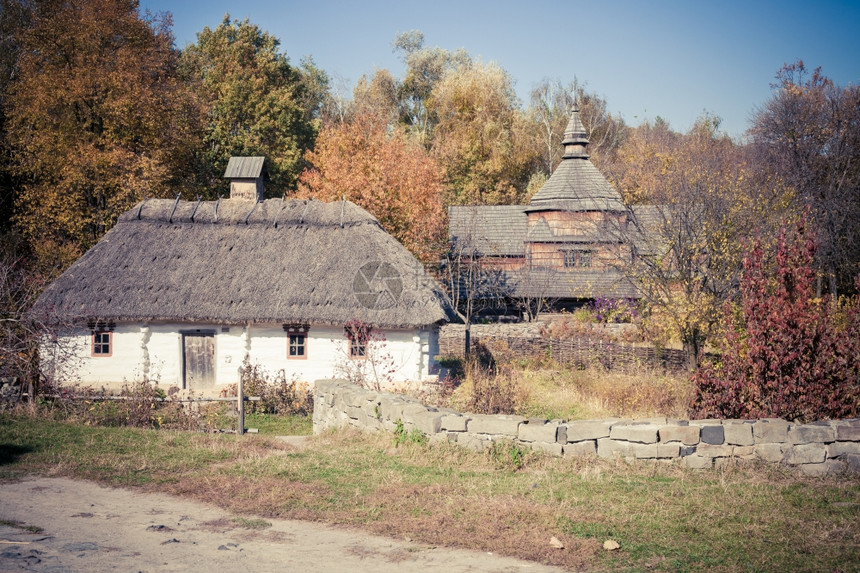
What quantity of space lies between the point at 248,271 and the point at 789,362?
1576cm

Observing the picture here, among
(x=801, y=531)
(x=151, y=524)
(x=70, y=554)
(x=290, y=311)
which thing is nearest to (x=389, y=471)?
(x=151, y=524)

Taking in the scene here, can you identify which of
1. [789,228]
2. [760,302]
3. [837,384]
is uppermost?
[789,228]

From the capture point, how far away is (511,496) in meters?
9.01

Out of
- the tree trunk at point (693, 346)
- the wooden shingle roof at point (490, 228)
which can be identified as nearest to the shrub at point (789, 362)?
the tree trunk at point (693, 346)

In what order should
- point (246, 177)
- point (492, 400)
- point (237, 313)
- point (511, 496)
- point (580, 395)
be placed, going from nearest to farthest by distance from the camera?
point (511, 496)
point (492, 400)
point (580, 395)
point (237, 313)
point (246, 177)

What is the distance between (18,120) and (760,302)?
93.5 ft

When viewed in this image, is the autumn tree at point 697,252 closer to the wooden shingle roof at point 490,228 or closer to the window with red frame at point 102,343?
the wooden shingle roof at point 490,228

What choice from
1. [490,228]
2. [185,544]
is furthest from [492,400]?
[490,228]

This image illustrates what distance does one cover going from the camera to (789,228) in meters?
19.7

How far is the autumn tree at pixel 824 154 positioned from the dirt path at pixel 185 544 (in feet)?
77.1

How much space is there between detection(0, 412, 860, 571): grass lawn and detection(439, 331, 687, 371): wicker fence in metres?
13.3

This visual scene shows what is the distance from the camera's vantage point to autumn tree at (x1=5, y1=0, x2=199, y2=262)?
2869 centimetres

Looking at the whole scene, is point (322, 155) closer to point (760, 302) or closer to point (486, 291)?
point (486, 291)

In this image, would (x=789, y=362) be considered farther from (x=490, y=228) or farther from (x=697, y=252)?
(x=490, y=228)
